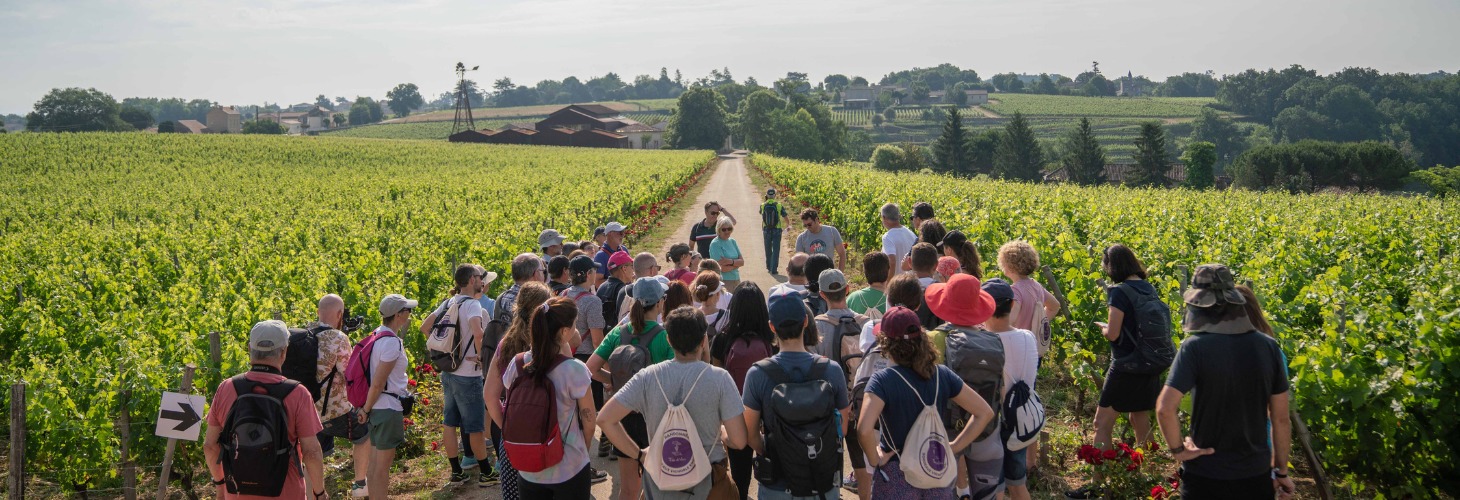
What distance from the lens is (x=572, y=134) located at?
90.8 meters

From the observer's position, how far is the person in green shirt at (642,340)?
17.0 feet

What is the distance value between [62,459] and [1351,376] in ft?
28.4

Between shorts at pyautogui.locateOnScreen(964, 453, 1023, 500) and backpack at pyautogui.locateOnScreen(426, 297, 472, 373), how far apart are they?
342cm

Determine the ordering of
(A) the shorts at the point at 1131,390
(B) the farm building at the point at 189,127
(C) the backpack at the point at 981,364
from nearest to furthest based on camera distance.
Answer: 1. (C) the backpack at the point at 981,364
2. (A) the shorts at the point at 1131,390
3. (B) the farm building at the point at 189,127

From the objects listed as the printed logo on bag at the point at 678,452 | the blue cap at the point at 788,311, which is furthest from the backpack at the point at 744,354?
the printed logo on bag at the point at 678,452

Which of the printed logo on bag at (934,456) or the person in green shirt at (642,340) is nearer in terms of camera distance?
the printed logo on bag at (934,456)

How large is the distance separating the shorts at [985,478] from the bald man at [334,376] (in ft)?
12.3

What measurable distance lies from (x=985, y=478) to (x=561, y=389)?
7.08 ft

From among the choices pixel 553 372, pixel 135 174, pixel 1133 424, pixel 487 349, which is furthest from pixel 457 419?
pixel 135 174

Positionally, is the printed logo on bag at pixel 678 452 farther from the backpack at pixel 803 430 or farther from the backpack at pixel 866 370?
the backpack at pixel 866 370

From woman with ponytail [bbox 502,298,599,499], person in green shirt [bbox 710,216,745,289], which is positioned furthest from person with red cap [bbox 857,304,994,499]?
person in green shirt [bbox 710,216,745,289]

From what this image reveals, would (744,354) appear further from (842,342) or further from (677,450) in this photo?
(677,450)

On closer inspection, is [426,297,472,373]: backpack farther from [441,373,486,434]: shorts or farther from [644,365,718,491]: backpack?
[644,365,718,491]: backpack

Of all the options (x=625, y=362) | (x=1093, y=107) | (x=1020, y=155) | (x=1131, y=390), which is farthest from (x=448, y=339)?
(x=1093, y=107)
